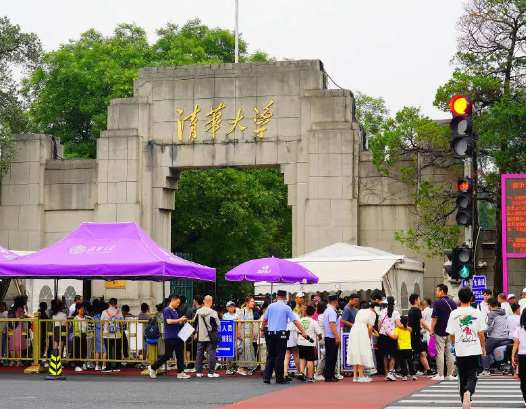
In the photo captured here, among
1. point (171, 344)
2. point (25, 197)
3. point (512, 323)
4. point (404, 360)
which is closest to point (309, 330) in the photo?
point (404, 360)

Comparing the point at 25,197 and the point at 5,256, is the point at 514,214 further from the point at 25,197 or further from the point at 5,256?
the point at 25,197

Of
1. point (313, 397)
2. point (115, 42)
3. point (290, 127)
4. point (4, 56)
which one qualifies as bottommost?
point (313, 397)

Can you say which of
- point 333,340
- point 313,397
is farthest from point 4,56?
point 313,397

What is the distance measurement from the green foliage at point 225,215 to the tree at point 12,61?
941cm

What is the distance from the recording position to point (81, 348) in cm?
2386

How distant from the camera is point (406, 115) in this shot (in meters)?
32.2

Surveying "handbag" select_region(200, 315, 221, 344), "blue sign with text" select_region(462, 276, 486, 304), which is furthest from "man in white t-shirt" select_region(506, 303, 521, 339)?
"handbag" select_region(200, 315, 221, 344)

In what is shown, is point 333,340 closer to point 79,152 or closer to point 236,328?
point 236,328

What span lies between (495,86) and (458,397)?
15.6 meters

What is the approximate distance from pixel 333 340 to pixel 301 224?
12969 millimetres

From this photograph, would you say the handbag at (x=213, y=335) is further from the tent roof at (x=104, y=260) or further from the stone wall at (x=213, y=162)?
the stone wall at (x=213, y=162)

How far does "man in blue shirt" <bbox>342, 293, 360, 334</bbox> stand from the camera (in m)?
22.1

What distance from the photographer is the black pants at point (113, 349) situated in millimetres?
23584

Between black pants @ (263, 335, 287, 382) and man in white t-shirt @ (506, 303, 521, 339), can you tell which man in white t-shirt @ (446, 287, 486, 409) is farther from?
man in white t-shirt @ (506, 303, 521, 339)
